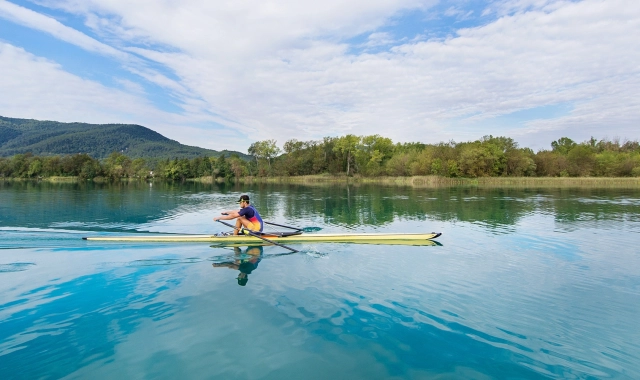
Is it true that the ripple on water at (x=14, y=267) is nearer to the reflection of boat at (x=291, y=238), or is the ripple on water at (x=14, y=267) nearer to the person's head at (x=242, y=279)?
the reflection of boat at (x=291, y=238)

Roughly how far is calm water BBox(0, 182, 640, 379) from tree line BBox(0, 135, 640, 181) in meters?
59.7

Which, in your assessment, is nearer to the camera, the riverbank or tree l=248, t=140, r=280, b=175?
the riverbank

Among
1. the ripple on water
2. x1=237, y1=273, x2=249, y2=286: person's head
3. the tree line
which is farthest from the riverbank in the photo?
the ripple on water

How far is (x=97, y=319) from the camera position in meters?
6.75

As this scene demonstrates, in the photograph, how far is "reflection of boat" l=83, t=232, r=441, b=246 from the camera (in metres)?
12.9

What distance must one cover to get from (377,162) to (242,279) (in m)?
84.2

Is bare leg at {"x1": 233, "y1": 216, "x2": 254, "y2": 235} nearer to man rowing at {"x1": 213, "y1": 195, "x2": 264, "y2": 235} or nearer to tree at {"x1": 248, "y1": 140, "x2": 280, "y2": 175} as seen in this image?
man rowing at {"x1": 213, "y1": 195, "x2": 264, "y2": 235}

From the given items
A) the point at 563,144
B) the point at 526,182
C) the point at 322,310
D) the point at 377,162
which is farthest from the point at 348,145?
the point at 322,310

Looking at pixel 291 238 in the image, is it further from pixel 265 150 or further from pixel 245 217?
pixel 265 150

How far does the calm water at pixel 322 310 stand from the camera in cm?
531

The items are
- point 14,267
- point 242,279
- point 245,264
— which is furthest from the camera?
point 245,264

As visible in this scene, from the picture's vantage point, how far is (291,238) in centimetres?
1325

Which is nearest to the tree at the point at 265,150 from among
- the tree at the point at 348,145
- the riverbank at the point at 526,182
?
the tree at the point at 348,145

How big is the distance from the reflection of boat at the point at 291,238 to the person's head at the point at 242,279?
3.39 meters
